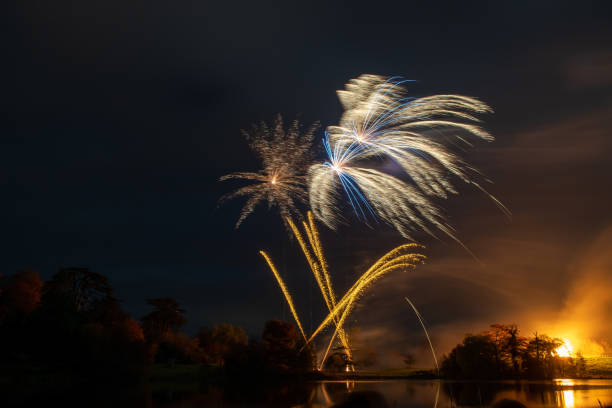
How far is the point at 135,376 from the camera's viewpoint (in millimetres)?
66000

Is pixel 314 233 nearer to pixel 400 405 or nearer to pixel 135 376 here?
pixel 400 405

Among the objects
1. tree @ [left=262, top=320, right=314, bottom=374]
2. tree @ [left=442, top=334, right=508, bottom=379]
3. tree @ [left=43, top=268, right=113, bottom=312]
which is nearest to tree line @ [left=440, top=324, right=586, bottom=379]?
tree @ [left=442, top=334, right=508, bottom=379]

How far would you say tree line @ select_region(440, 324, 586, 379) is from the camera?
6400cm

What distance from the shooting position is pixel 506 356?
65688 millimetres

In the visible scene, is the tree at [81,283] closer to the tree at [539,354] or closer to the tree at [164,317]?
the tree at [164,317]

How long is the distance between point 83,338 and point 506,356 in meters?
56.2

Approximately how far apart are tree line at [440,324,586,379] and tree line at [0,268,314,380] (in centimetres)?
2133

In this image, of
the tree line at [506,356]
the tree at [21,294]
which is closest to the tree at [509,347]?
the tree line at [506,356]

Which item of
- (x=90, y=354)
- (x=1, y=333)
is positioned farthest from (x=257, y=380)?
(x=1, y=333)

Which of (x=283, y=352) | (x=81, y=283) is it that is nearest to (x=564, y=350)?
(x=283, y=352)

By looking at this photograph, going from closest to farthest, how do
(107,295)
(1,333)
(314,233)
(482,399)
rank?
1. (482,399)
2. (314,233)
3. (1,333)
4. (107,295)

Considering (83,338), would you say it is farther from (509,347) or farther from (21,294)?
(509,347)

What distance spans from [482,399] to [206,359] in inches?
2763

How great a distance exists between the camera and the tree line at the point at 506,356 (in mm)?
64000
